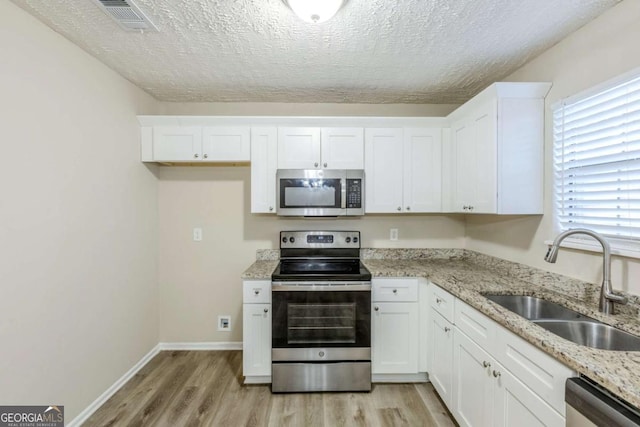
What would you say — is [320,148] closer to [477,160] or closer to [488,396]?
[477,160]

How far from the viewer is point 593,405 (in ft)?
3.07

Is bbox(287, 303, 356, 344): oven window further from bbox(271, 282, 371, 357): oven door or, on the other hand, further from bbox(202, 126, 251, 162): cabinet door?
bbox(202, 126, 251, 162): cabinet door

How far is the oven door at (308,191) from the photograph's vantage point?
100 inches

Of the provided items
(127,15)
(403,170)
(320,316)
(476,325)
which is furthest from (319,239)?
(127,15)

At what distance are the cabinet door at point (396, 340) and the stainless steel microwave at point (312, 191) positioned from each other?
93 cm

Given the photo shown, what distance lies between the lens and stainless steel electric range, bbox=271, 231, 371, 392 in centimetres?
223

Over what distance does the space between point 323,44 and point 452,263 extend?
2.19 meters

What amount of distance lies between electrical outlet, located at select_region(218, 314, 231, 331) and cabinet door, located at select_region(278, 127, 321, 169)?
1618 mm

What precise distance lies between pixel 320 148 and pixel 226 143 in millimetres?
839

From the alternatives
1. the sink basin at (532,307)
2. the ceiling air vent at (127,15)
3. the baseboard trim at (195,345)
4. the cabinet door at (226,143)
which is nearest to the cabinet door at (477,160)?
the sink basin at (532,307)

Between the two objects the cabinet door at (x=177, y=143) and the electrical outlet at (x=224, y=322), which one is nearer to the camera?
the cabinet door at (x=177, y=143)

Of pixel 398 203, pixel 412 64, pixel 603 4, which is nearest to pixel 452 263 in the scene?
pixel 398 203

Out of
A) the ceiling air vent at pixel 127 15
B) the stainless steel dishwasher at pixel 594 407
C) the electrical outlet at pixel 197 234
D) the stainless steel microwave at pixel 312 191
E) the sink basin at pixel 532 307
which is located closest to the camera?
the stainless steel dishwasher at pixel 594 407

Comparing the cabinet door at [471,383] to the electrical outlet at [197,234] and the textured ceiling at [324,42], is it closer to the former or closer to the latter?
the textured ceiling at [324,42]
